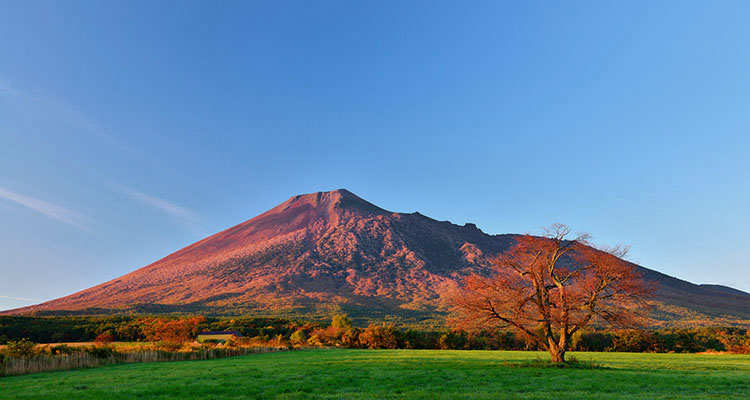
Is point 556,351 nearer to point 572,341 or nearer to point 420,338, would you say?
point 420,338

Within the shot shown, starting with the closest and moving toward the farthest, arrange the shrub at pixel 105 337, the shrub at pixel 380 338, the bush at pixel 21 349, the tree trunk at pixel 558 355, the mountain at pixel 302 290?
the tree trunk at pixel 558 355, the bush at pixel 21 349, the shrub at pixel 380 338, the shrub at pixel 105 337, the mountain at pixel 302 290

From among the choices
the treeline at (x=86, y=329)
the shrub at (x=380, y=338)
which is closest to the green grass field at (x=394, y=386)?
the shrub at (x=380, y=338)

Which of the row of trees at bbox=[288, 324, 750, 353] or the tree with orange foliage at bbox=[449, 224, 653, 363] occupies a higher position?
the tree with orange foliage at bbox=[449, 224, 653, 363]

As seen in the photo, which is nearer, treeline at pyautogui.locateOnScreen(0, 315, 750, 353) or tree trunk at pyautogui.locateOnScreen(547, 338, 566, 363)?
tree trunk at pyautogui.locateOnScreen(547, 338, 566, 363)

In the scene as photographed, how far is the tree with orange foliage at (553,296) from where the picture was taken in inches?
906

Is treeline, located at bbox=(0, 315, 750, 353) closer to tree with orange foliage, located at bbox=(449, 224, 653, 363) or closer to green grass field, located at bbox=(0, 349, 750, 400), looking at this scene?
tree with orange foliage, located at bbox=(449, 224, 653, 363)

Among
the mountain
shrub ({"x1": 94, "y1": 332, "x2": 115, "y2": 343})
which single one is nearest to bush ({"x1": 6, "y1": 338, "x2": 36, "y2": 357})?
shrub ({"x1": 94, "y1": 332, "x2": 115, "y2": 343})

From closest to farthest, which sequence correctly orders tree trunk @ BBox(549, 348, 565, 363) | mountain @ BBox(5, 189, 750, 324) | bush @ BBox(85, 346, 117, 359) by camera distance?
tree trunk @ BBox(549, 348, 565, 363), bush @ BBox(85, 346, 117, 359), mountain @ BBox(5, 189, 750, 324)

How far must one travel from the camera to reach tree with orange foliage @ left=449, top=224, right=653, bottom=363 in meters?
23.0

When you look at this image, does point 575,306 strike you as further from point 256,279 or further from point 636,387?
point 256,279

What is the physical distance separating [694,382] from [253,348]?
39159 millimetres

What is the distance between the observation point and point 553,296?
24.2 meters

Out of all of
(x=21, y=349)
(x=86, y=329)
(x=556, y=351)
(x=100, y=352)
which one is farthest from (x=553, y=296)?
(x=86, y=329)

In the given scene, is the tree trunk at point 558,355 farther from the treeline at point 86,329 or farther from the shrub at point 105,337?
the shrub at point 105,337
